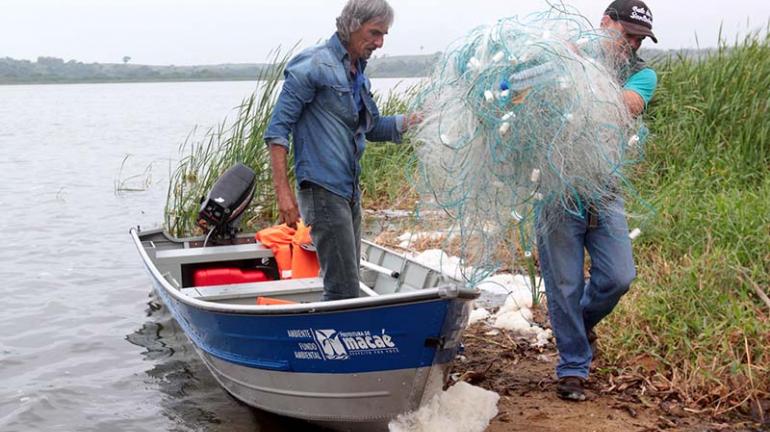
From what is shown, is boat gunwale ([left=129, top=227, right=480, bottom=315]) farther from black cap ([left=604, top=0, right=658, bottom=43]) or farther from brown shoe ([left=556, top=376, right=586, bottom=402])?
black cap ([left=604, top=0, right=658, bottom=43])

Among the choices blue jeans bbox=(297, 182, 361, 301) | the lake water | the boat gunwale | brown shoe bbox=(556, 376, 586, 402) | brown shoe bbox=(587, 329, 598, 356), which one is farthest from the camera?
the lake water

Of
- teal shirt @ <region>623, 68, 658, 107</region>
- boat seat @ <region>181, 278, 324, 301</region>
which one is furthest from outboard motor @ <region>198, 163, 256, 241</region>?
teal shirt @ <region>623, 68, 658, 107</region>

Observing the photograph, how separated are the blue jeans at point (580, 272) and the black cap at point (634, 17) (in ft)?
2.67

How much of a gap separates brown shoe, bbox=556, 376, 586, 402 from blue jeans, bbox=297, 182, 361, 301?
1.18 m

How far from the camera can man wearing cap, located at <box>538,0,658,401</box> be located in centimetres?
457

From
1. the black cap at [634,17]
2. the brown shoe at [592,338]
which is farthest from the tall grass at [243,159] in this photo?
the black cap at [634,17]

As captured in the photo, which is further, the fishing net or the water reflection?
the water reflection

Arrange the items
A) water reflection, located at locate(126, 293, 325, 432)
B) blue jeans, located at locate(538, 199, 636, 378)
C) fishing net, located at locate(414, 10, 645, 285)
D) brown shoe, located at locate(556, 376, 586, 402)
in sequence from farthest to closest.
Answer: water reflection, located at locate(126, 293, 325, 432), brown shoe, located at locate(556, 376, 586, 402), blue jeans, located at locate(538, 199, 636, 378), fishing net, located at locate(414, 10, 645, 285)

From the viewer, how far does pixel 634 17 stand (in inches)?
179

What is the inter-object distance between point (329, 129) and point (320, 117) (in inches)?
3.0

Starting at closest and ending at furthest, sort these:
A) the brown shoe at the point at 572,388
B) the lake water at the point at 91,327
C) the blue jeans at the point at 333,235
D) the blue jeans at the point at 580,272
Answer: the blue jeans at the point at 580,272 → the blue jeans at the point at 333,235 → the brown shoe at the point at 572,388 → the lake water at the point at 91,327

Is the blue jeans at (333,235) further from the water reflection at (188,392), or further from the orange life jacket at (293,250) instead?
the orange life jacket at (293,250)

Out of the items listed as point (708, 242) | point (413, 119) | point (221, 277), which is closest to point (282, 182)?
point (413, 119)

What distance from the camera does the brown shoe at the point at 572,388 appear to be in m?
4.97
